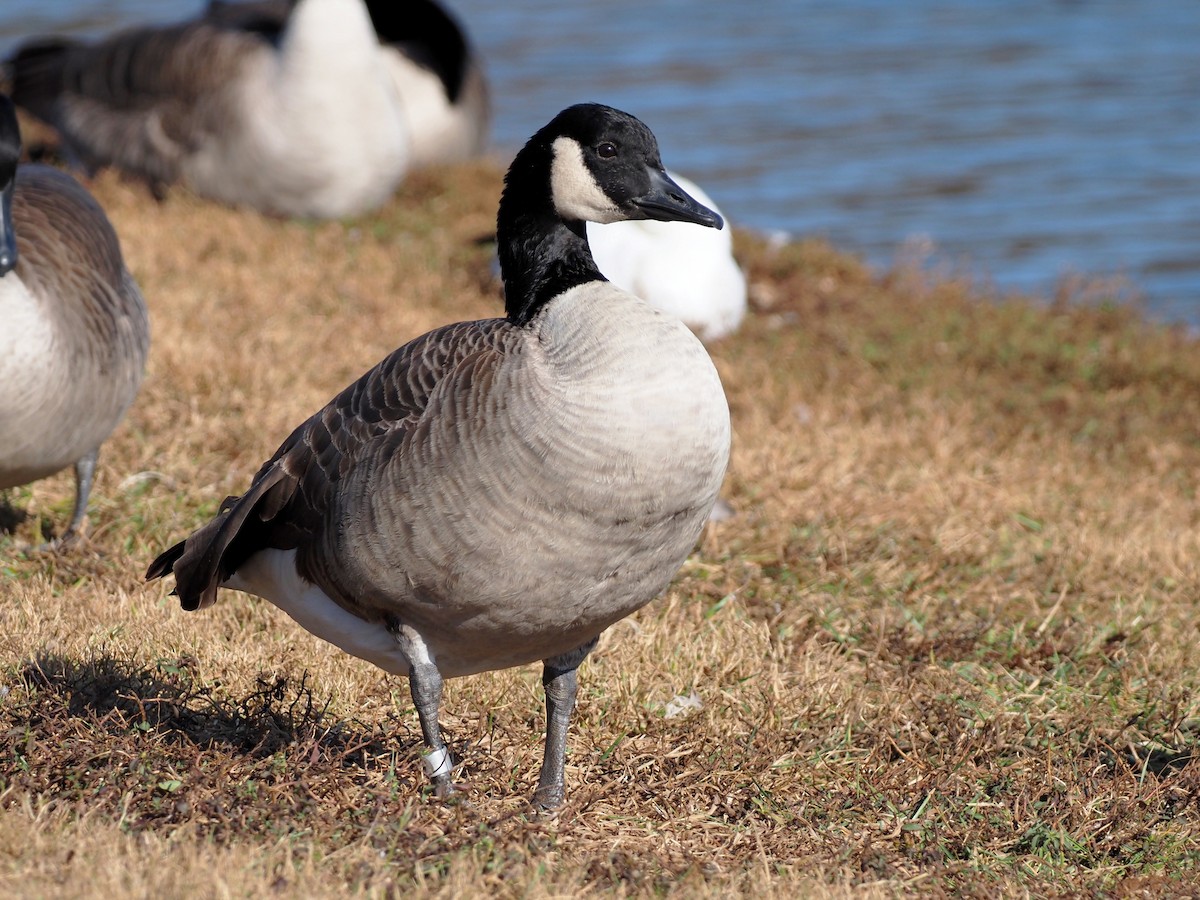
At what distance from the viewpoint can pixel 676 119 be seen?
1786cm

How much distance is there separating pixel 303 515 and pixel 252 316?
454cm

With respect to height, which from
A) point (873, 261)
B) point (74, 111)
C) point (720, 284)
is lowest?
point (873, 261)

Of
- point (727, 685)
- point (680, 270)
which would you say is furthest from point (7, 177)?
point (680, 270)

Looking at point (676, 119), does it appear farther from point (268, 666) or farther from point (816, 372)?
point (268, 666)

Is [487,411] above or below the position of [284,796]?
above

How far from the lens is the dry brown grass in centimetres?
332

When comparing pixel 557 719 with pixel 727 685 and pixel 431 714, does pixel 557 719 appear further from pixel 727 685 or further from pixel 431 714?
pixel 727 685

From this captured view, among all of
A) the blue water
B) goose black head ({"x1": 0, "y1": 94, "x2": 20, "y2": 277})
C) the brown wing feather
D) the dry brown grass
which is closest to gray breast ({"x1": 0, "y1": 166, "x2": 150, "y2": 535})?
goose black head ({"x1": 0, "y1": 94, "x2": 20, "y2": 277})

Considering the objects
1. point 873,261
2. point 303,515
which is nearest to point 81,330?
point 303,515

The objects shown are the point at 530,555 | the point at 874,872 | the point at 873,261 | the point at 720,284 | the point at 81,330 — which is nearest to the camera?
the point at 530,555

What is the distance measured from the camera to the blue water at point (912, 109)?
13383 millimetres

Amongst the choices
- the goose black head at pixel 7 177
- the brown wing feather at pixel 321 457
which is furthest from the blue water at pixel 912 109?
the brown wing feather at pixel 321 457

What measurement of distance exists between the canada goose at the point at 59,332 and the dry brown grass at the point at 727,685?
47 centimetres

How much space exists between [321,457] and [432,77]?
30.4ft
